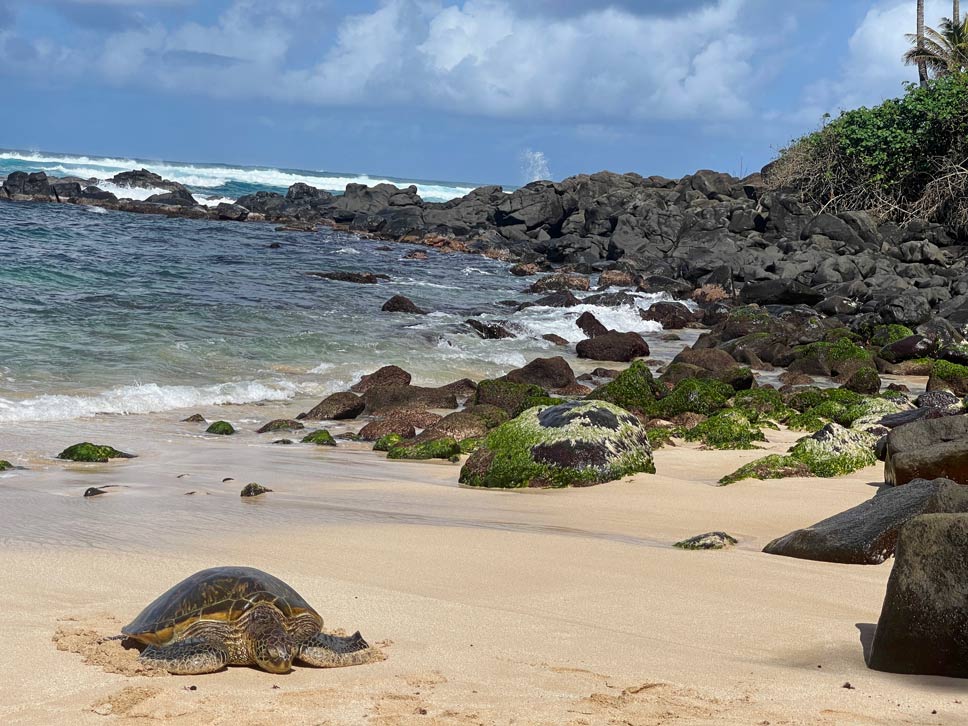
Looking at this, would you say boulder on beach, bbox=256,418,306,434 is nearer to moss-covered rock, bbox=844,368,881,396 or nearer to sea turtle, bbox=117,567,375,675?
sea turtle, bbox=117,567,375,675

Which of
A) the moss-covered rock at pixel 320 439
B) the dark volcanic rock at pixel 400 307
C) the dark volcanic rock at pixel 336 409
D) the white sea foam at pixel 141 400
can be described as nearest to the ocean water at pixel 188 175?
the dark volcanic rock at pixel 400 307

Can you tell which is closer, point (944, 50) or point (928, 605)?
point (928, 605)

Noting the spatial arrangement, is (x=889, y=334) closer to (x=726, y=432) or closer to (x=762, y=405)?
(x=762, y=405)

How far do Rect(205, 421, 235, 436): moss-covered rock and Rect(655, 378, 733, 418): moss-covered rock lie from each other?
534 cm

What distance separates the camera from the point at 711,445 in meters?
11.0

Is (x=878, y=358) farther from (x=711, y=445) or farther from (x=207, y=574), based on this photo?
(x=207, y=574)

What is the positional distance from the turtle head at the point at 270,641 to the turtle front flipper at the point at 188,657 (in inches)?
5.7

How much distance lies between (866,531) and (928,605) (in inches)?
79.4

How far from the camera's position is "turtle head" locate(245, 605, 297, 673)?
13.5ft

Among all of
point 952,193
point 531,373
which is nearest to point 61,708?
point 531,373

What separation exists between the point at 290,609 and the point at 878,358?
16382 mm

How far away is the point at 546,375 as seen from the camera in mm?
15977

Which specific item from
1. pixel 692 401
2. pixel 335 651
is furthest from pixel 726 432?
pixel 335 651

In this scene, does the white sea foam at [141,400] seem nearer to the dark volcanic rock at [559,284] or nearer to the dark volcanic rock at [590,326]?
the dark volcanic rock at [590,326]
